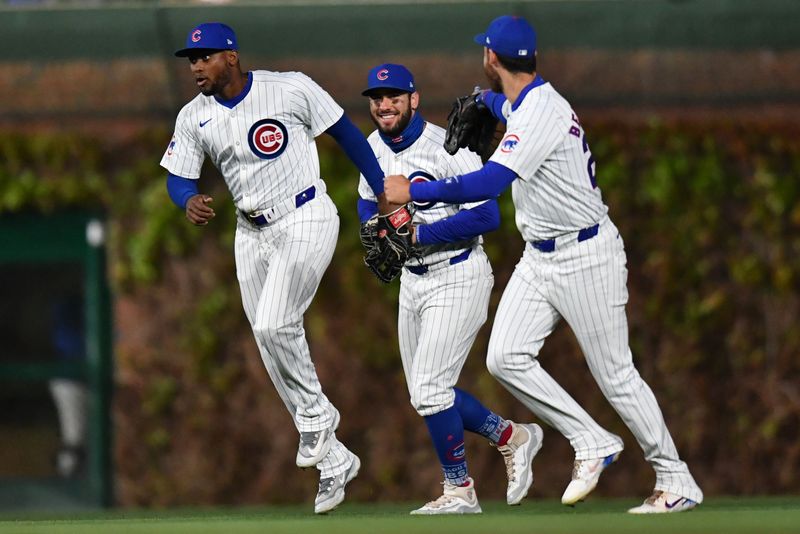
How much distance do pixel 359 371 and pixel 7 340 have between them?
264cm

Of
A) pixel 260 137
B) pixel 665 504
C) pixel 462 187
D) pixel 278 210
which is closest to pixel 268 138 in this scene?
pixel 260 137

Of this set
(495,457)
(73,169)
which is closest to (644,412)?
(495,457)

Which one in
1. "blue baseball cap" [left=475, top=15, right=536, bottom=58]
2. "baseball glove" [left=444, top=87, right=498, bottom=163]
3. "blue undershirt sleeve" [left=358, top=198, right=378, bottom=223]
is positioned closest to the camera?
"blue baseball cap" [left=475, top=15, right=536, bottom=58]

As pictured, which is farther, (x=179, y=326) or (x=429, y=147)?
(x=179, y=326)

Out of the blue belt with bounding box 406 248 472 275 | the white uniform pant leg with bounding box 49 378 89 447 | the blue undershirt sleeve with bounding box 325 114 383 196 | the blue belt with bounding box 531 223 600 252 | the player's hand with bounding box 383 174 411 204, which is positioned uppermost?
the blue undershirt sleeve with bounding box 325 114 383 196

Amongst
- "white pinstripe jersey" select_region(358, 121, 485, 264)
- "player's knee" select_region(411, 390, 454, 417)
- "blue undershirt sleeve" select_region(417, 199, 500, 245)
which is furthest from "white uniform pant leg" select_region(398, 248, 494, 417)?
"blue undershirt sleeve" select_region(417, 199, 500, 245)

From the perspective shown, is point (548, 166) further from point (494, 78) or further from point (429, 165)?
point (429, 165)

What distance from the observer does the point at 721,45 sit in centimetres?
995

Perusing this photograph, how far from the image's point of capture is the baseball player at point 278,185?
6.70 metres

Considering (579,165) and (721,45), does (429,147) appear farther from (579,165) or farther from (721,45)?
(721,45)

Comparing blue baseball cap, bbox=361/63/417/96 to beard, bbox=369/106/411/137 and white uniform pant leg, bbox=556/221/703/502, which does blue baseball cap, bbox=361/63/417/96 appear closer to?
beard, bbox=369/106/411/137

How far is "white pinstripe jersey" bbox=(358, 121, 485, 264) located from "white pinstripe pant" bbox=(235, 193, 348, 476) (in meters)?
0.34

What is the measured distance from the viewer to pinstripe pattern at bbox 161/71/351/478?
6707mm

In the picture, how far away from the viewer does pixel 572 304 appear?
644 cm
